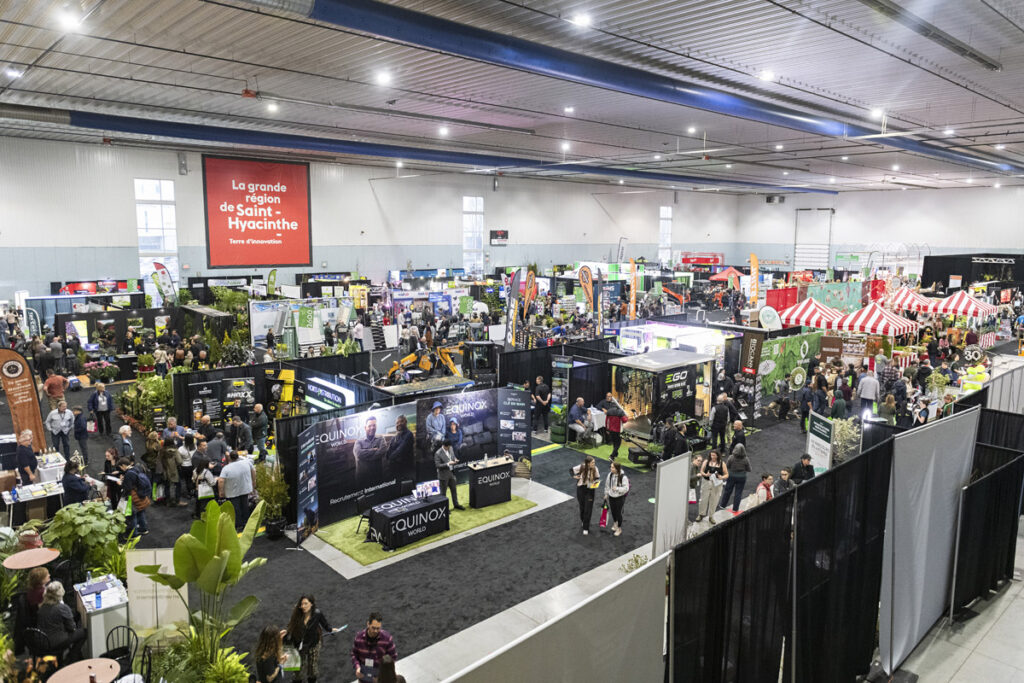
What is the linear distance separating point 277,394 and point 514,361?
16.7 feet

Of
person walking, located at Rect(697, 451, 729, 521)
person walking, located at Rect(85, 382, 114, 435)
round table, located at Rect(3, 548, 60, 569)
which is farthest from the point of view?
person walking, located at Rect(85, 382, 114, 435)

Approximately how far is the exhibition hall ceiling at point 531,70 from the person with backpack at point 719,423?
20.0ft

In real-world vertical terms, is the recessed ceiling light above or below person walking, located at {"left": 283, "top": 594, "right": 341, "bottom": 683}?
above

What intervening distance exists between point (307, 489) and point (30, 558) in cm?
335

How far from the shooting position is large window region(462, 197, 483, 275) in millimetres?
34875

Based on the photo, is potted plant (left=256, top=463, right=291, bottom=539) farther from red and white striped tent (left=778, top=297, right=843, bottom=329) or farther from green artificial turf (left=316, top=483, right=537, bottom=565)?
red and white striped tent (left=778, top=297, right=843, bottom=329)

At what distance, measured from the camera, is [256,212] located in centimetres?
2734

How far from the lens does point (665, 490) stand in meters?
6.18

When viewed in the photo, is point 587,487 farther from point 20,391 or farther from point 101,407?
point 101,407

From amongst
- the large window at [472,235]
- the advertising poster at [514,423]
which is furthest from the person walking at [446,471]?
the large window at [472,235]

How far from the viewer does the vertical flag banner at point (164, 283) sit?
20.8 metres

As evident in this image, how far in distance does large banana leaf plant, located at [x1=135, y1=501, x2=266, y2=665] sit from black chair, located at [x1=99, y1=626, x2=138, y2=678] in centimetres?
129

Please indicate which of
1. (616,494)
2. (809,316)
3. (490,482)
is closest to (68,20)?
(490,482)

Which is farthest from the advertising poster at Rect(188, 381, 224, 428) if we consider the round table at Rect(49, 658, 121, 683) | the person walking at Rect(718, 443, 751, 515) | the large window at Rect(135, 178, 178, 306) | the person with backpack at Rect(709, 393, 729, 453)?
the large window at Rect(135, 178, 178, 306)
